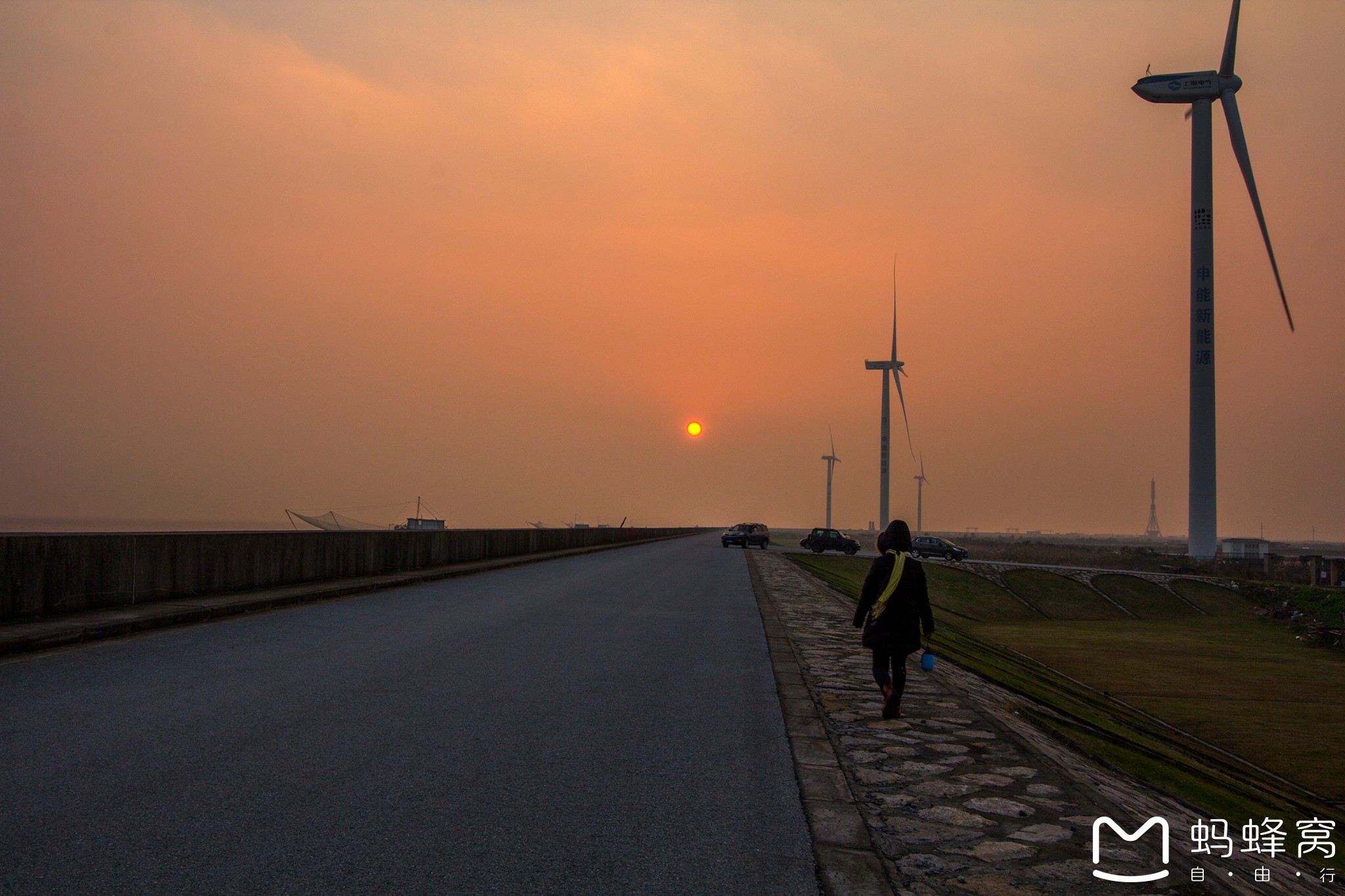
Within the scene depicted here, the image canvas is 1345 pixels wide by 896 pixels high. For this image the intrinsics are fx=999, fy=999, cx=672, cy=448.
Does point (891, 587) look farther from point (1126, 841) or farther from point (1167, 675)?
point (1167, 675)

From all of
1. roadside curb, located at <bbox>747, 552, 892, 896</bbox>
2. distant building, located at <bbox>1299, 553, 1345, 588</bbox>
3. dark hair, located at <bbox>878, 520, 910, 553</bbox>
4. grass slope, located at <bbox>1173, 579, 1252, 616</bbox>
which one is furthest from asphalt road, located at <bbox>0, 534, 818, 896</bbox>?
distant building, located at <bbox>1299, 553, 1345, 588</bbox>

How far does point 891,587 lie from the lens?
8.37 m

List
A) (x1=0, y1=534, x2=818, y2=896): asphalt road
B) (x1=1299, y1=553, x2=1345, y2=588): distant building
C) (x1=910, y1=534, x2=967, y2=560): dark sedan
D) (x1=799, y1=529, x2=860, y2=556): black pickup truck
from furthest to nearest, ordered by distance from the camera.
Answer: (x1=799, y1=529, x2=860, y2=556): black pickup truck
(x1=910, y1=534, x2=967, y2=560): dark sedan
(x1=1299, y1=553, x2=1345, y2=588): distant building
(x1=0, y1=534, x2=818, y2=896): asphalt road

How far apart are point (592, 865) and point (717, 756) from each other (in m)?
2.40

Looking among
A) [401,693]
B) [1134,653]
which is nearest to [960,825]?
[401,693]

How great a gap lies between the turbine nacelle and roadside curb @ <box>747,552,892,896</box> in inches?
2361

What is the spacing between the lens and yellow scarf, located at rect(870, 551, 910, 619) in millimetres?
8359

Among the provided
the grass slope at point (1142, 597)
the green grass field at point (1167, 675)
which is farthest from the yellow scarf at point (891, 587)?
the grass slope at point (1142, 597)

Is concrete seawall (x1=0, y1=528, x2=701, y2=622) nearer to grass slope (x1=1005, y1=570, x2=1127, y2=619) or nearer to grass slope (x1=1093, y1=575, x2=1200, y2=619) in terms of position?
grass slope (x1=1005, y1=570, x2=1127, y2=619)

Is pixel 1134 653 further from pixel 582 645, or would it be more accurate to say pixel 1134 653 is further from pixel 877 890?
pixel 877 890

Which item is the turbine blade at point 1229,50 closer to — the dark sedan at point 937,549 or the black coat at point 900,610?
the dark sedan at point 937,549

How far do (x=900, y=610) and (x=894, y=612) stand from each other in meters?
0.05

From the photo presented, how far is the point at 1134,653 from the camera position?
110ft

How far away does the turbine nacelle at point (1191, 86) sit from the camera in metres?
56.7
